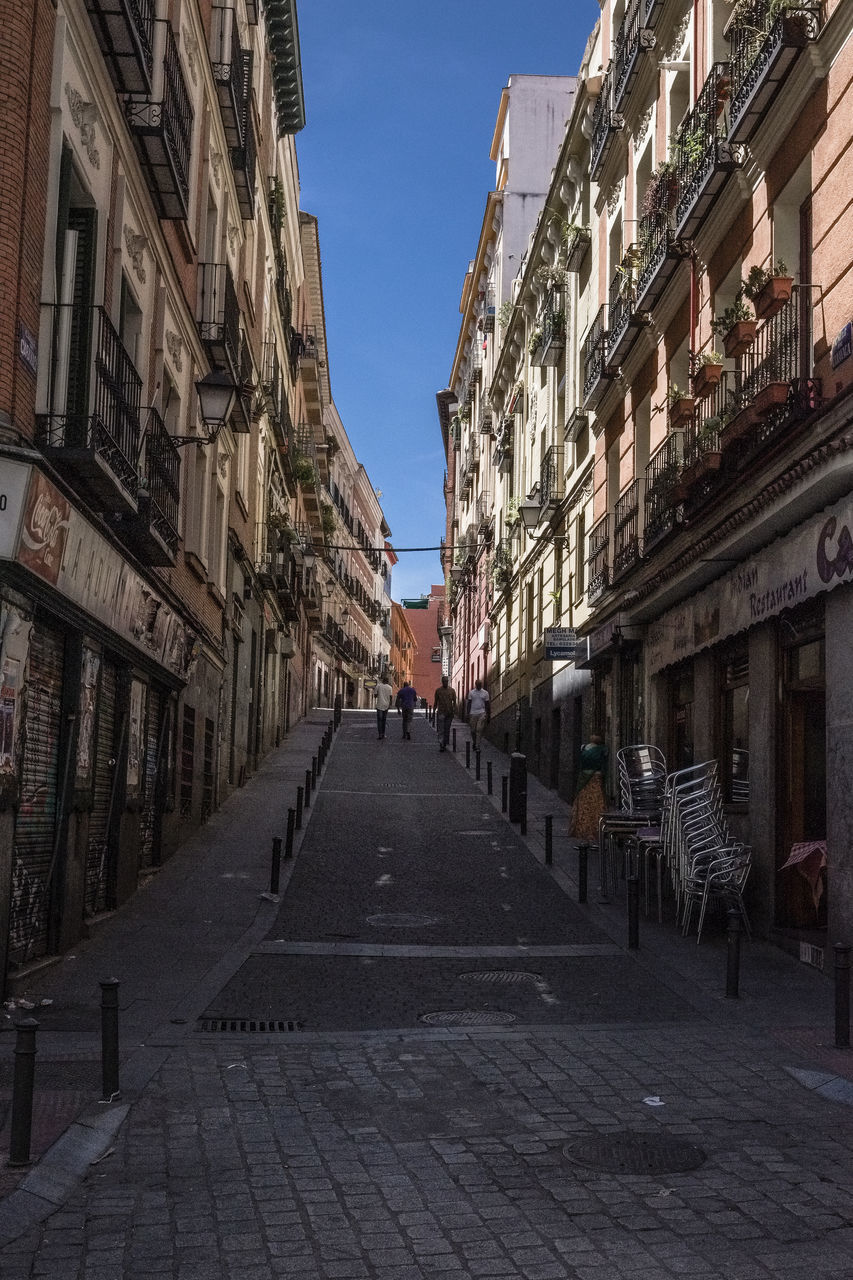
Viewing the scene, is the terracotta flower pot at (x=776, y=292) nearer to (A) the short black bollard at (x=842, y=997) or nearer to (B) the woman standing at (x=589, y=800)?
(A) the short black bollard at (x=842, y=997)

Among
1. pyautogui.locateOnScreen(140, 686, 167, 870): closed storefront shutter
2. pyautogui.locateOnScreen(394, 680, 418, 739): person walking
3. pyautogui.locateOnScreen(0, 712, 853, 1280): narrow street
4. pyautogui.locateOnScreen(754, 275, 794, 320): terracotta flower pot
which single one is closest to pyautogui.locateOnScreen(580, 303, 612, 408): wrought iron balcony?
pyautogui.locateOnScreen(754, 275, 794, 320): terracotta flower pot

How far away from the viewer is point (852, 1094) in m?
6.78

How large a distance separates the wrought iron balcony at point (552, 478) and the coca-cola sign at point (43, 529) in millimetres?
17490

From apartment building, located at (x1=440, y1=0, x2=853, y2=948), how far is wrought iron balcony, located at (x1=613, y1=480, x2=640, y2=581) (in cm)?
6

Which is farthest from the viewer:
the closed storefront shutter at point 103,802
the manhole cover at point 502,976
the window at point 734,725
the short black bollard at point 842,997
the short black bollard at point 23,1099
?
the window at point 734,725

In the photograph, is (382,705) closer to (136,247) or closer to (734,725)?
(734,725)

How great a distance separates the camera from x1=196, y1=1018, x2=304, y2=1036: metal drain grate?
8508mm

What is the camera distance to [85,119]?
10773mm

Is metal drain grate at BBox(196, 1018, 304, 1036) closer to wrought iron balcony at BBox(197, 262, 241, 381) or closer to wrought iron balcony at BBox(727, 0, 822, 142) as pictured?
wrought iron balcony at BBox(727, 0, 822, 142)

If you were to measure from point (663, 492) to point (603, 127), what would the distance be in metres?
8.12

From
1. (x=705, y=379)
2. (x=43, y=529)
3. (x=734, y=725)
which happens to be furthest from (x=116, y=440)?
(x=734, y=725)

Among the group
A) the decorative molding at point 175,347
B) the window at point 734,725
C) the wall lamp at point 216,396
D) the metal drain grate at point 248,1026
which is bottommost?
the metal drain grate at point 248,1026

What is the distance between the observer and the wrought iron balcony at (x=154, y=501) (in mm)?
11898

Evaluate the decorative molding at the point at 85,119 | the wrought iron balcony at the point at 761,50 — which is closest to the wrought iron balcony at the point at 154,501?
the decorative molding at the point at 85,119
